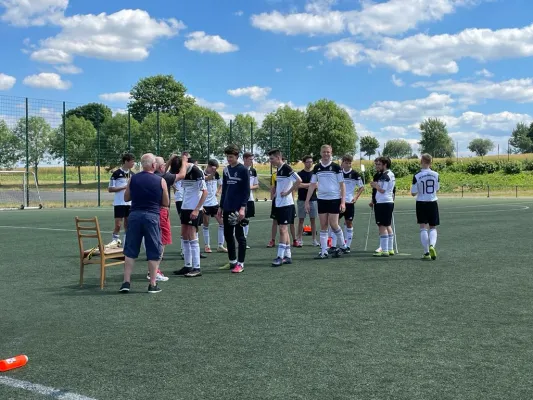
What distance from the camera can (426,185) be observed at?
10.9m

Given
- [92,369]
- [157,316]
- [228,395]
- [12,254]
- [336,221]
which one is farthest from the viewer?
[12,254]

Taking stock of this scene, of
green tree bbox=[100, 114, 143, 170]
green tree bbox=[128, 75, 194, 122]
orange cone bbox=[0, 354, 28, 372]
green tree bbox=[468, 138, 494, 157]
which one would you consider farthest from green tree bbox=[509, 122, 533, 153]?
orange cone bbox=[0, 354, 28, 372]

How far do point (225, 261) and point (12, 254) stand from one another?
4.68 metres

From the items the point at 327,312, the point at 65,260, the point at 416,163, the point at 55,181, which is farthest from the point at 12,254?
the point at 416,163

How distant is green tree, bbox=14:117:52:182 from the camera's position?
1134 inches

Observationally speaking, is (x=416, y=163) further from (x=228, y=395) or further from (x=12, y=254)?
(x=228, y=395)

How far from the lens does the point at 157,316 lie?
21.5 ft

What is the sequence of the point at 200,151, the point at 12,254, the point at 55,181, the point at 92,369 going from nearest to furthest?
Answer: 1. the point at 92,369
2. the point at 12,254
3. the point at 55,181
4. the point at 200,151

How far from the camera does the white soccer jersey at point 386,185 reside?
11.4 metres

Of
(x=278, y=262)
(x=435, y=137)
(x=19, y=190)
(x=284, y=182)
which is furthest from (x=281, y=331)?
(x=435, y=137)

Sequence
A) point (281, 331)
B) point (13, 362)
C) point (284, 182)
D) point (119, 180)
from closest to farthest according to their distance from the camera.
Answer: point (13, 362) → point (281, 331) → point (284, 182) → point (119, 180)

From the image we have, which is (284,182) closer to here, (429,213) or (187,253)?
(187,253)

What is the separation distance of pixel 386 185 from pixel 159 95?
238ft

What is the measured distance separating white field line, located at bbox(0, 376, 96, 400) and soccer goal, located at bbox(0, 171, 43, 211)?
2660 cm
